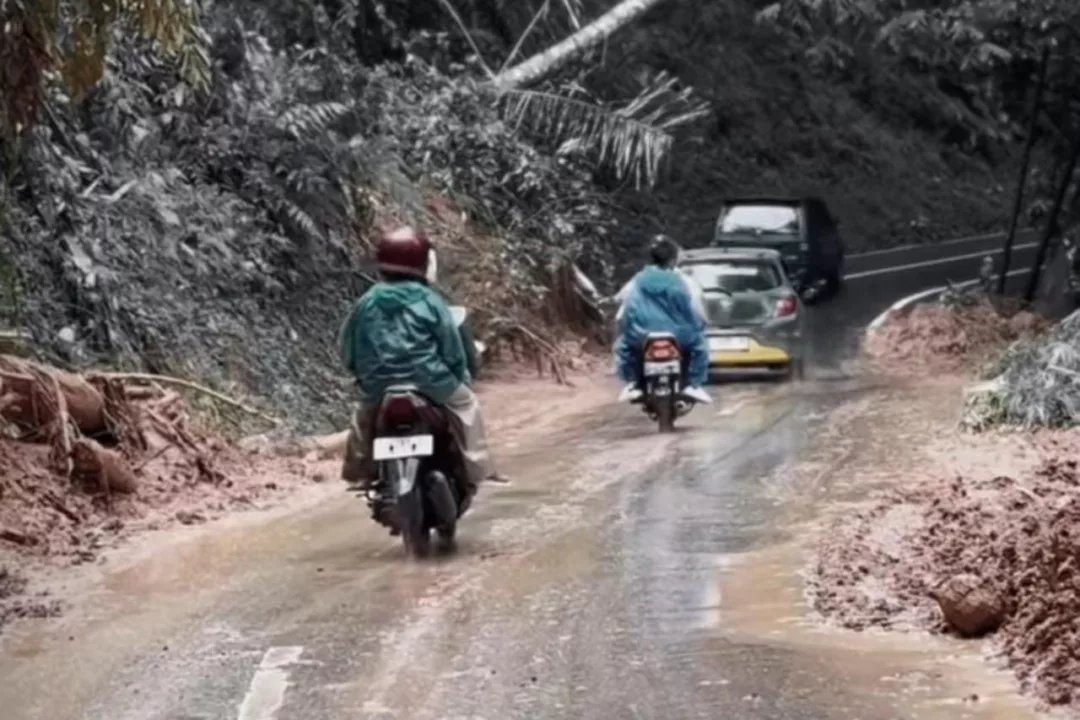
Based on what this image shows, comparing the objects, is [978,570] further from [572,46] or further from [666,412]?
[572,46]

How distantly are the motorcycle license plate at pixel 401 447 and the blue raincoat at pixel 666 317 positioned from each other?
6952 millimetres

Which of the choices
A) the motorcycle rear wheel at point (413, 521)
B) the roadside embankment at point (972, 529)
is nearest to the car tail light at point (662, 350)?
the roadside embankment at point (972, 529)

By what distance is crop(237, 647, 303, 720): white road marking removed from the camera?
788 cm

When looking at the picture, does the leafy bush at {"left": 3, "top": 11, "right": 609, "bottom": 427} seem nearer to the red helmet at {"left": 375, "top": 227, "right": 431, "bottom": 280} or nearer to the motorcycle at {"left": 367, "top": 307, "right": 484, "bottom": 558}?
the red helmet at {"left": 375, "top": 227, "right": 431, "bottom": 280}

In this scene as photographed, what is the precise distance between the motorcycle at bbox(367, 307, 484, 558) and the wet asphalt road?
256mm

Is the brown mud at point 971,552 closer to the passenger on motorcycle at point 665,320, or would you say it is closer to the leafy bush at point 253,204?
the passenger on motorcycle at point 665,320

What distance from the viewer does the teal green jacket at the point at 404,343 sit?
37.4 feet

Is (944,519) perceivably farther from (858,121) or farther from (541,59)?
(858,121)

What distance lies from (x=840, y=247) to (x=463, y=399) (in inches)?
1022

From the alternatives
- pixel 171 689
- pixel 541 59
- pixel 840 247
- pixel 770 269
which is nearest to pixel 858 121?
pixel 840 247

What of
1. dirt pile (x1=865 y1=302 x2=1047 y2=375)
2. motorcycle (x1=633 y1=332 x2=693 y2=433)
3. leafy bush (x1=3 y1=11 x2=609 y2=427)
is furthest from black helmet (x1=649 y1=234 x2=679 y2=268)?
dirt pile (x1=865 y1=302 x2=1047 y2=375)

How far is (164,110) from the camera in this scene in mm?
19562

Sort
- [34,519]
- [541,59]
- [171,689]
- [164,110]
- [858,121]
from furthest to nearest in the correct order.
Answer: [858,121] < [541,59] < [164,110] < [34,519] < [171,689]

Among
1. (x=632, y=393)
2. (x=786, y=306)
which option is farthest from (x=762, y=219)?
(x=632, y=393)
